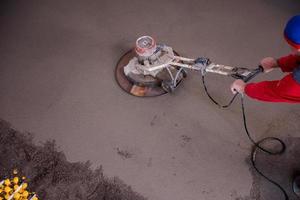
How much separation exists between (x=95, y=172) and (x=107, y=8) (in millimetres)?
1418

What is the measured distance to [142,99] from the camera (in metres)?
2.16

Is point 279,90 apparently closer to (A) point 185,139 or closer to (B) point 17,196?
(A) point 185,139

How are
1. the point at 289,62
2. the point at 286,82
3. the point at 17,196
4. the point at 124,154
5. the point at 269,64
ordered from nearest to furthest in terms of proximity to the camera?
the point at 286,82, the point at 289,62, the point at 269,64, the point at 17,196, the point at 124,154

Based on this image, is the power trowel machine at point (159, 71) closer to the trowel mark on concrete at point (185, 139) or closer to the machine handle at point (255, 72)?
the machine handle at point (255, 72)

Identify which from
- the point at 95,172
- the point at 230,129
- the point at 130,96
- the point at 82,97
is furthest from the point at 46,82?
the point at 230,129

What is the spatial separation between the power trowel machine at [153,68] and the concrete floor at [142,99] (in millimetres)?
68

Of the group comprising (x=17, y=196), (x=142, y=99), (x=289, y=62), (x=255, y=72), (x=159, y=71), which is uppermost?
(x=289, y=62)

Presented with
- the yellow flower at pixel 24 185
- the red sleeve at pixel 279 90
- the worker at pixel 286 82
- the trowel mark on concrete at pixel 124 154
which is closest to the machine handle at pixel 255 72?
the worker at pixel 286 82

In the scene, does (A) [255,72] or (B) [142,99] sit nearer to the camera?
(A) [255,72]

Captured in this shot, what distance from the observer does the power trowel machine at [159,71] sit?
6.13 feet

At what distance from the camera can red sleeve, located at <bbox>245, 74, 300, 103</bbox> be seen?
51.7 inches

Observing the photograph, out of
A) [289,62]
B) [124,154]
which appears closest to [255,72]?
[289,62]

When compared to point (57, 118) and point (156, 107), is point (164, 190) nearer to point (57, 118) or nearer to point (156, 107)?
point (156, 107)

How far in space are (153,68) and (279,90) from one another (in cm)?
84
